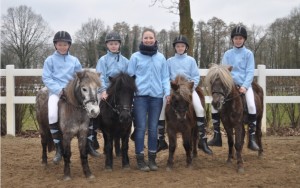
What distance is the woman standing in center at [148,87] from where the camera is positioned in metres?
6.32

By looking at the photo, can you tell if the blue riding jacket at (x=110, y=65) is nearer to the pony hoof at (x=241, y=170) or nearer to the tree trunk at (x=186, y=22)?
the pony hoof at (x=241, y=170)

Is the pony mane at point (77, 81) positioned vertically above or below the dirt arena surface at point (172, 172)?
above

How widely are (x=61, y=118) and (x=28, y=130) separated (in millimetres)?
5678

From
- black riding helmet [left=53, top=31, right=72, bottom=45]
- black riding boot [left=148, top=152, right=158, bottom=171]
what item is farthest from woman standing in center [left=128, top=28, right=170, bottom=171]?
black riding helmet [left=53, top=31, right=72, bottom=45]

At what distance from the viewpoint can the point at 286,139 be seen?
31.7ft

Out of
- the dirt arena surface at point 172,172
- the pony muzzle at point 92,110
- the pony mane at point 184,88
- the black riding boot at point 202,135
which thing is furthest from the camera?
the black riding boot at point 202,135

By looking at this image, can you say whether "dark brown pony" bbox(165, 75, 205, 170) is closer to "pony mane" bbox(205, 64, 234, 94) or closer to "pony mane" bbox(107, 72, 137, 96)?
"pony mane" bbox(205, 64, 234, 94)


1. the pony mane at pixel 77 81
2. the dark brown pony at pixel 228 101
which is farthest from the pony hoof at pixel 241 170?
the pony mane at pixel 77 81

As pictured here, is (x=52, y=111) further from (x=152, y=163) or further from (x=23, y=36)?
(x=23, y=36)

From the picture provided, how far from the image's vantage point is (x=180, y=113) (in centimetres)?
605

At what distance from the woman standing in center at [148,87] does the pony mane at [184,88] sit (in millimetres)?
215

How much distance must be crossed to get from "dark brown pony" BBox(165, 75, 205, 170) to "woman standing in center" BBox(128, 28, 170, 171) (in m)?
0.20

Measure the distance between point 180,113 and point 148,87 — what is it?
0.74m

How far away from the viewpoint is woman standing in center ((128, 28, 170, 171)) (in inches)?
249
